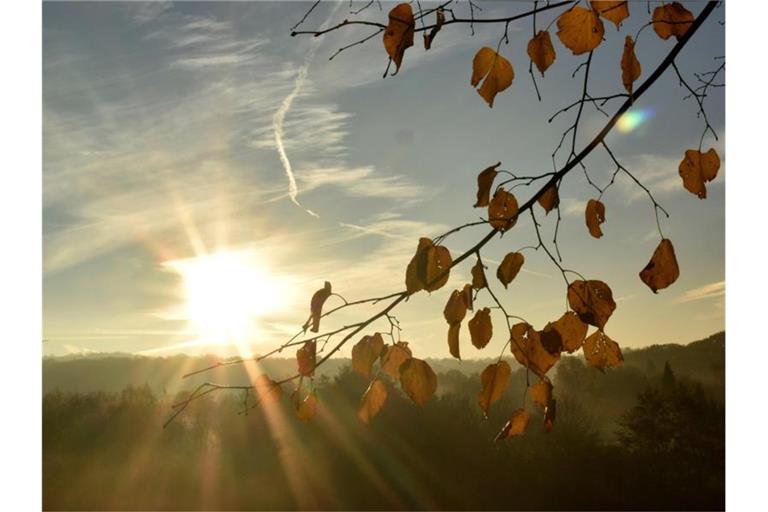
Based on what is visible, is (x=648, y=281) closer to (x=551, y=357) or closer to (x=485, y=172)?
(x=551, y=357)

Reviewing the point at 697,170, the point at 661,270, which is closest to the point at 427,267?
the point at 661,270

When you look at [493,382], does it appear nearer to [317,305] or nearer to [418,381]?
[418,381]

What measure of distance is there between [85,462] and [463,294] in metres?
8.03

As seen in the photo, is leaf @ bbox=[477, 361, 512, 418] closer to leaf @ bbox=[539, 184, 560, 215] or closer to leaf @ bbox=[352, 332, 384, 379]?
leaf @ bbox=[352, 332, 384, 379]

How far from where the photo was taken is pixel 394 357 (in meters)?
1.18

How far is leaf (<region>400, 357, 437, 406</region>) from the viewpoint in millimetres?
1101

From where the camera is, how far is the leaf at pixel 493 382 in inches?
43.6

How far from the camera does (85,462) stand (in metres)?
7.85

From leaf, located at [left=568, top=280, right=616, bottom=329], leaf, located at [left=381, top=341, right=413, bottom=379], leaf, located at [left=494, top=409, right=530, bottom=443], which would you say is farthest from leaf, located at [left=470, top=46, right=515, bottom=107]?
leaf, located at [left=494, top=409, right=530, bottom=443]

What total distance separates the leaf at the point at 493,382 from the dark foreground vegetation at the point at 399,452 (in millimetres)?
6063

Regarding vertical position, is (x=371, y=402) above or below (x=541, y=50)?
below

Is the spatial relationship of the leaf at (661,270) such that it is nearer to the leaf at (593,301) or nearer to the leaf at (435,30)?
the leaf at (593,301)

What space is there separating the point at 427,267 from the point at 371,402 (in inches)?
11.9
